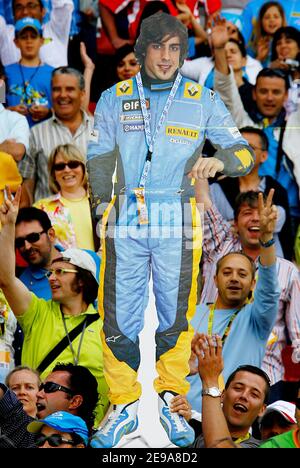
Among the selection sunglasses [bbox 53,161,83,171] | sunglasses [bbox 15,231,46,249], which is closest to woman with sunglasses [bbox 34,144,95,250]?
sunglasses [bbox 53,161,83,171]

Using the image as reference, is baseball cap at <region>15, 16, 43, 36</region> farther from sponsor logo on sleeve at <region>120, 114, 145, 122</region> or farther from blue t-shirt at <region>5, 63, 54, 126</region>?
sponsor logo on sleeve at <region>120, 114, 145, 122</region>

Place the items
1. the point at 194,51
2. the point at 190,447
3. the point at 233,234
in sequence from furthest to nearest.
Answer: the point at 194,51 → the point at 233,234 → the point at 190,447

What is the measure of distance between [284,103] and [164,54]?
1.23 m

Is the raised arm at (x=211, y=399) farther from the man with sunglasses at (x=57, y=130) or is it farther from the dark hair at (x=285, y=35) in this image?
the dark hair at (x=285, y=35)

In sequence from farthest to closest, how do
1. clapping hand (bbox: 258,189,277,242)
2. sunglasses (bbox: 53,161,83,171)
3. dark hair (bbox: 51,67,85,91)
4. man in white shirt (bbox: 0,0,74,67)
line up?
man in white shirt (bbox: 0,0,74,67), dark hair (bbox: 51,67,85,91), sunglasses (bbox: 53,161,83,171), clapping hand (bbox: 258,189,277,242)

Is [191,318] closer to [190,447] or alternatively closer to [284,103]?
[190,447]

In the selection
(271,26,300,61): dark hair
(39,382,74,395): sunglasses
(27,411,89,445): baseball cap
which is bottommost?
(27,411,89,445): baseball cap

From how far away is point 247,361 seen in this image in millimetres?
10156

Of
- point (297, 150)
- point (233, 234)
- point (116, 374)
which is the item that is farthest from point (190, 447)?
point (297, 150)

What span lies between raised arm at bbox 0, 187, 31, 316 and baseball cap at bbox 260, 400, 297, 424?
62.0 inches

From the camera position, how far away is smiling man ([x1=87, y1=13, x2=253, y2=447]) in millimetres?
10039

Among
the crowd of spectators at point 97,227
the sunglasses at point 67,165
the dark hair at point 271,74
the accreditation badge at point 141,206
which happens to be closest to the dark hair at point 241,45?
the crowd of spectators at point 97,227

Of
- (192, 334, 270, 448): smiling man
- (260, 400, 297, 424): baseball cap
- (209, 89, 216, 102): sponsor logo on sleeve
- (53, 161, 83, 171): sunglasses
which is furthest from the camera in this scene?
(53, 161, 83, 171): sunglasses

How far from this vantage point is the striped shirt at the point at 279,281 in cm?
1027
